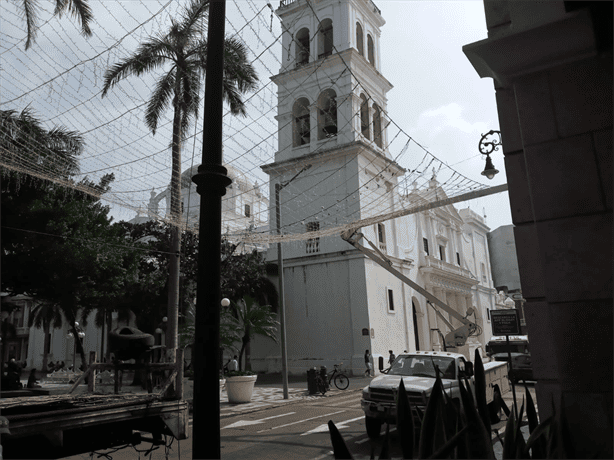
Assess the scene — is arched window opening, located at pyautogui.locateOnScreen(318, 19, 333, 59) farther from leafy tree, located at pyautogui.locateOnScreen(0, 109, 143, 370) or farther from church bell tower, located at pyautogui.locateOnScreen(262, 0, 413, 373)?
leafy tree, located at pyautogui.locateOnScreen(0, 109, 143, 370)

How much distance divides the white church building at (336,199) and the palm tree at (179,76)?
8231 mm

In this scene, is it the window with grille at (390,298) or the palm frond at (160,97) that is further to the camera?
the window with grille at (390,298)

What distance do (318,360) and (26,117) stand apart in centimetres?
1904

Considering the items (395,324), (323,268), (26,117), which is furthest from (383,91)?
(26,117)

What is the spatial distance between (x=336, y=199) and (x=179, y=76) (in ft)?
42.4

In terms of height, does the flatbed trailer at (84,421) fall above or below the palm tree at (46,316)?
below

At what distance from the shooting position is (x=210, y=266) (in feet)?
9.57

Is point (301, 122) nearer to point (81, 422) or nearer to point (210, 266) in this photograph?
point (81, 422)

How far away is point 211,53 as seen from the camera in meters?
3.37

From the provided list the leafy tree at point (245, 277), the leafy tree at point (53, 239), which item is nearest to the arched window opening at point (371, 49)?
the leafy tree at point (245, 277)

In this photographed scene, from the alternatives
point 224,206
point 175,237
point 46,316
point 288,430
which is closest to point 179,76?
point 175,237

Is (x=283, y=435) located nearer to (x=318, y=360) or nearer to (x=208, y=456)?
(x=208, y=456)

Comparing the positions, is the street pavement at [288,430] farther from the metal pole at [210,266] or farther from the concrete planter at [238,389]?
the concrete planter at [238,389]

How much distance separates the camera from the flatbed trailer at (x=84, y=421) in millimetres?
3799
